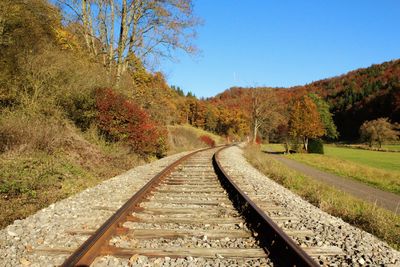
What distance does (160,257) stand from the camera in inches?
151

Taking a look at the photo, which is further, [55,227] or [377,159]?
[377,159]

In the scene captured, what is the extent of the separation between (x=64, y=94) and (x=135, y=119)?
10.7ft

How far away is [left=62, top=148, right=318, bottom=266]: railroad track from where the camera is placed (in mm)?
3820

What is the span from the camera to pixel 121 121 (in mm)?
14938

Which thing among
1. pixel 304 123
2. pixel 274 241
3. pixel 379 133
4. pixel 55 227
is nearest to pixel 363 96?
pixel 379 133

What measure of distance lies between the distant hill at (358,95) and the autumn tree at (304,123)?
137ft

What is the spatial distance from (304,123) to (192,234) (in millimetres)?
54313

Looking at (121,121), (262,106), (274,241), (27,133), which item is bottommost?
(274,241)

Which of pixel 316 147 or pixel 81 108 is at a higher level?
pixel 81 108

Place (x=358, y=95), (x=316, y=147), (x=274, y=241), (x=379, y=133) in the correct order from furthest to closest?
(x=358, y=95) → (x=379, y=133) → (x=316, y=147) → (x=274, y=241)

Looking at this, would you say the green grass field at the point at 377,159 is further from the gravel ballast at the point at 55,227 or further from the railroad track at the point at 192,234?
the gravel ballast at the point at 55,227

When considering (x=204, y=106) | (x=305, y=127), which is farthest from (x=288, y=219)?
(x=204, y=106)

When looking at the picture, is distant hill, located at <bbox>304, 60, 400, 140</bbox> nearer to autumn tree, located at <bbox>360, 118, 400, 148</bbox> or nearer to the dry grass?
autumn tree, located at <bbox>360, 118, 400, 148</bbox>

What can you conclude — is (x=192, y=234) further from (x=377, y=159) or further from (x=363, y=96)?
(x=363, y=96)
